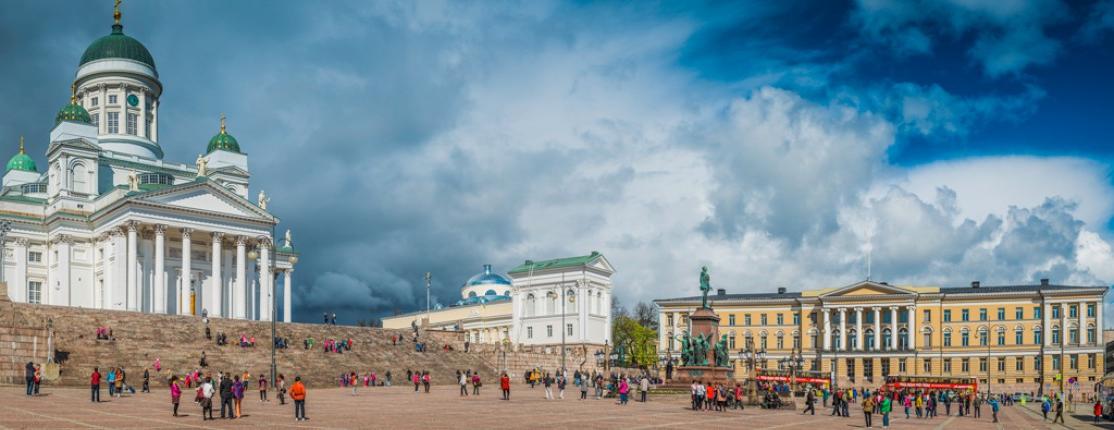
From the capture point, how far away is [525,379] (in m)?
67.8

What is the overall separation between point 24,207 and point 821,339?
82660 mm

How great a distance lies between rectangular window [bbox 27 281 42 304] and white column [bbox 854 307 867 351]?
82645 mm

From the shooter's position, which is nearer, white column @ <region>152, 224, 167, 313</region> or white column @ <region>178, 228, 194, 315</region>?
white column @ <region>152, 224, 167, 313</region>

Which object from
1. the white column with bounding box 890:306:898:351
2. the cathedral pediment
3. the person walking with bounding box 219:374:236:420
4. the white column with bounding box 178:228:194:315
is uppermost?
the cathedral pediment

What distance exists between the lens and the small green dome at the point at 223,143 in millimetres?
90188

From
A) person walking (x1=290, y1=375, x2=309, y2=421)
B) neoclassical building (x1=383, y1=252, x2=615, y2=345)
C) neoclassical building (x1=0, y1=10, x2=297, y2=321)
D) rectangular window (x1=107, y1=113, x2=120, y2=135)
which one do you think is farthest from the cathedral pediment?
person walking (x1=290, y1=375, x2=309, y2=421)

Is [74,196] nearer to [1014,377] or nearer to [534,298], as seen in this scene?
[534,298]

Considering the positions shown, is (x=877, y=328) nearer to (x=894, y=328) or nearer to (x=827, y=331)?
(x=894, y=328)

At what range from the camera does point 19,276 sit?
248 ft

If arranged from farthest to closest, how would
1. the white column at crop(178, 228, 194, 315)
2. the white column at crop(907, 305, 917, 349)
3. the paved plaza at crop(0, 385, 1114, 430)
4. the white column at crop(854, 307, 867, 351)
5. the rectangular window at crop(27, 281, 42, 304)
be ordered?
the white column at crop(854, 307, 867, 351)
the white column at crop(907, 305, 917, 349)
the rectangular window at crop(27, 281, 42, 304)
the white column at crop(178, 228, 194, 315)
the paved plaza at crop(0, 385, 1114, 430)

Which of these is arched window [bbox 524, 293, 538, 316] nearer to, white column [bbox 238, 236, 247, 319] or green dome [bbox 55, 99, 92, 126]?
white column [bbox 238, 236, 247, 319]

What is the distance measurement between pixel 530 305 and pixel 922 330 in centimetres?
4381

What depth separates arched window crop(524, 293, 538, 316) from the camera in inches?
4360

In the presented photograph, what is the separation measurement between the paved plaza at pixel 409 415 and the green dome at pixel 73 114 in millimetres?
42346
